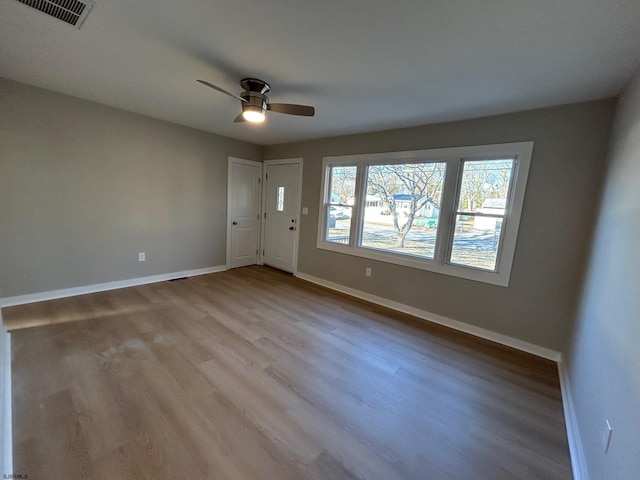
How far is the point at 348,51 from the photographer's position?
5.73 feet

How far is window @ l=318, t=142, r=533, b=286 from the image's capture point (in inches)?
106

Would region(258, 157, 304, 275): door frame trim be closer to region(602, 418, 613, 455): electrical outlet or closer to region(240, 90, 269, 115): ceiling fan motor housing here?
region(240, 90, 269, 115): ceiling fan motor housing

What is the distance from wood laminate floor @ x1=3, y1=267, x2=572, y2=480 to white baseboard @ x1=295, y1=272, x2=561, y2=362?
11cm

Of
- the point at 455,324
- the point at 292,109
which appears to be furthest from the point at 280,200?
the point at 455,324

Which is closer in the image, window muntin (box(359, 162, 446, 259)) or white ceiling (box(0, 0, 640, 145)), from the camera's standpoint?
white ceiling (box(0, 0, 640, 145))

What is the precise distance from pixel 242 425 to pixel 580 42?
3.08m

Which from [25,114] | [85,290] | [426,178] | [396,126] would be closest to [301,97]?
[396,126]

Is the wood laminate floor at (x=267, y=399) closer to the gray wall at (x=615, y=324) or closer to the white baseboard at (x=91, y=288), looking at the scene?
the white baseboard at (x=91, y=288)

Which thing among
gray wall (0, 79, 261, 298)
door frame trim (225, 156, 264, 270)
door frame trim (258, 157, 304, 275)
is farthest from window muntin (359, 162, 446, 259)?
gray wall (0, 79, 261, 298)

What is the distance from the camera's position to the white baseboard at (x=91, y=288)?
287cm

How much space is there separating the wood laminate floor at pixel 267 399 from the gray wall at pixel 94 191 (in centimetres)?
61

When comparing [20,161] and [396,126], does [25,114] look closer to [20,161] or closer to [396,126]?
[20,161]

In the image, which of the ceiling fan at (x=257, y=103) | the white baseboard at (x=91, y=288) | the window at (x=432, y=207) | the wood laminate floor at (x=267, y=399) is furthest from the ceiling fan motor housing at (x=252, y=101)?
the white baseboard at (x=91, y=288)

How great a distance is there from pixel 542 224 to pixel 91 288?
5376mm
